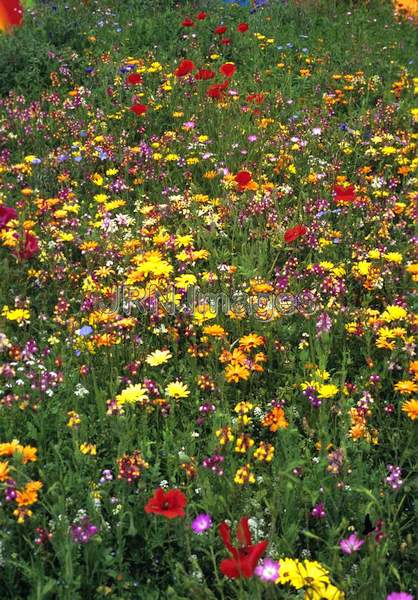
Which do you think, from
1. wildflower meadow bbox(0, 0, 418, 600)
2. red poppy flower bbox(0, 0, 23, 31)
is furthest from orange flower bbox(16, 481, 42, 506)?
red poppy flower bbox(0, 0, 23, 31)

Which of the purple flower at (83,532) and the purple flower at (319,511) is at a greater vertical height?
the purple flower at (83,532)

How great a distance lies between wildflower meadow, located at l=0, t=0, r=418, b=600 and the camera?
6.89 ft

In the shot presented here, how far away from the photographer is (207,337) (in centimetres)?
304

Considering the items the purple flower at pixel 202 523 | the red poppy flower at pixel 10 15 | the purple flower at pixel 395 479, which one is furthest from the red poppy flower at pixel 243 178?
the red poppy flower at pixel 10 15

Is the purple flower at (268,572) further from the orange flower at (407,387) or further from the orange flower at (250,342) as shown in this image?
the orange flower at (250,342)

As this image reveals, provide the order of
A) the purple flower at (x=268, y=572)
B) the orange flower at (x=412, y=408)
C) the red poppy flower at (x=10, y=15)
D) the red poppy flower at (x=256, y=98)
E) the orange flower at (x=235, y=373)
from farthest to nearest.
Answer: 1. the red poppy flower at (x=10, y=15)
2. the red poppy flower at (x=256, y=98)
3. the orange flower at (x=235, y=373)
4. the orange flower at (x=412, y=408)
5. the purple flower at (x=268, y=572)

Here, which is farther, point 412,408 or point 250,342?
point 250,342

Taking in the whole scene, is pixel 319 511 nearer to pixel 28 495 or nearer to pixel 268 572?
pixel 268 572

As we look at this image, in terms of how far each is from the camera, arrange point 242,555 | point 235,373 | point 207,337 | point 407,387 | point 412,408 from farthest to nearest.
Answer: point 207,337, point 235,373, point 407,387, point 412,408, point 242,555

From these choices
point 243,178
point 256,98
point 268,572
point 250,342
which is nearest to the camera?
point 268,572

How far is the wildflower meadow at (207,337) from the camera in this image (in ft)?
6.89

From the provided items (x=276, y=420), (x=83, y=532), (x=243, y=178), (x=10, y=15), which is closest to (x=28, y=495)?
(x=83, y=532)

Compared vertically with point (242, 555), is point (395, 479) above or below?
below

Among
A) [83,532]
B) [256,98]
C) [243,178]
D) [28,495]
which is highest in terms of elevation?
[256,98]
